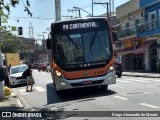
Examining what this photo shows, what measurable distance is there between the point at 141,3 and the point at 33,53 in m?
104

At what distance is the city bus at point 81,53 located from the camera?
16609 mm

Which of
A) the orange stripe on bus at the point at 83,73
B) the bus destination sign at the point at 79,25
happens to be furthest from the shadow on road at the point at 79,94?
the bus destination sign at the point at 79,25

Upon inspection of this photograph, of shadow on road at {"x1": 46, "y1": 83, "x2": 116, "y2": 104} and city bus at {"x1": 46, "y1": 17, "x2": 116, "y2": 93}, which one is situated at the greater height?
city bus at {"x1": 46, "y1": 17, "x2": 116, "y2": 93}

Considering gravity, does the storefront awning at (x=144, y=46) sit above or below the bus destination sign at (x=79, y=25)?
below

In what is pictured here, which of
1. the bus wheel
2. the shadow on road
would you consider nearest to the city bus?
the shadow on road

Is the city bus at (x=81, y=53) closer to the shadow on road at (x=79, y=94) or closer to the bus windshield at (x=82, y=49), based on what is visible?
the bus windshield at (x=82, y=49)

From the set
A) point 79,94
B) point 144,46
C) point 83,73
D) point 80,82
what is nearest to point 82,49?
point 83,73

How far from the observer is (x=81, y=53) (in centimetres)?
1673

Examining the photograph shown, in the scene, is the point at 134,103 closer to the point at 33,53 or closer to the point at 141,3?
the point at 141,3

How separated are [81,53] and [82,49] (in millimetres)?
173

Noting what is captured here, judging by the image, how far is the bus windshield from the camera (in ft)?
54.5

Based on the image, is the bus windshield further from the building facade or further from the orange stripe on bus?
the building facade

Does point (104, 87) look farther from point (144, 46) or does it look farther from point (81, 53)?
point (144, 46)

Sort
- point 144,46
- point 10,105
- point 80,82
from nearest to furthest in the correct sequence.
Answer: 1. point 10,105
2. point 80,82
3. point 144,46
